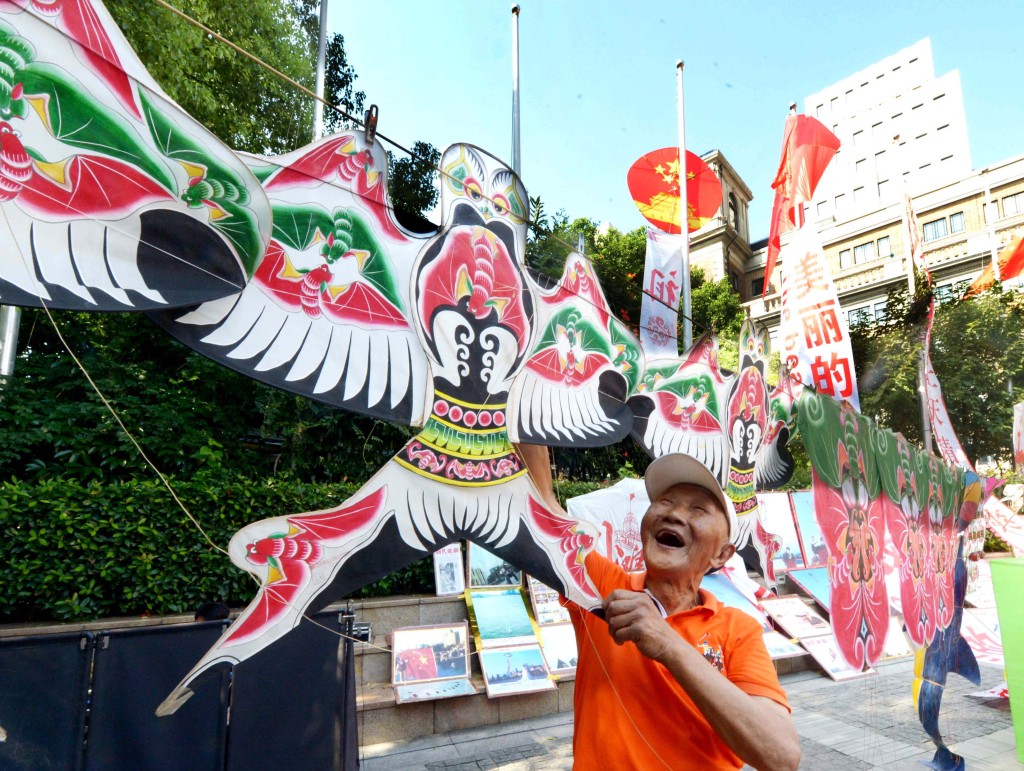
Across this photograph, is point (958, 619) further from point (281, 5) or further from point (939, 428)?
point (281, 5)

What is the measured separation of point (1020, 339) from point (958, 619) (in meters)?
11.1

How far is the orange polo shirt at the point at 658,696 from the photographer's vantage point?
1.29m

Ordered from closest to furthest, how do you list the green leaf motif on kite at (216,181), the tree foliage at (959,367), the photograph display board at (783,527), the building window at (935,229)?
the green leaf motif on kite at (216,181) < the photograph display board at (783,527) < the tree foliage at (959,367) < the building window at (935,229)

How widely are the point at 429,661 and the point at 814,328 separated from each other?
14.2 feet

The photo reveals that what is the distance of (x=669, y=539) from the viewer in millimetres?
1588

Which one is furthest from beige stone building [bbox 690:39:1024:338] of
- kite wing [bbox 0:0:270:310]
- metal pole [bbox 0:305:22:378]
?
kite wing [bbox 0:0:270:310]

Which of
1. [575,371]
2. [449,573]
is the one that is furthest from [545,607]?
[575,371]

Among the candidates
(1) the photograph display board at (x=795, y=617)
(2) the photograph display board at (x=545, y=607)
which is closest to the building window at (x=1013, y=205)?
(1) the photograph display board at (x=795, y=617)

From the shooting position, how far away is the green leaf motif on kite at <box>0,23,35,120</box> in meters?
1.06

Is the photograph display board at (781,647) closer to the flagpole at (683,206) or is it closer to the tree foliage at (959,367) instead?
the flagpole at (683,206)

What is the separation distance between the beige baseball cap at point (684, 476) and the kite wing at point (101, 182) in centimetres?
121

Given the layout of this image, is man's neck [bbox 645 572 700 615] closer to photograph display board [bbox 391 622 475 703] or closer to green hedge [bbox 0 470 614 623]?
photograph display board [bbox 391 622 475 703]

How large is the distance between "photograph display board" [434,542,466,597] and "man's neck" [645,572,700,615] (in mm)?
3851

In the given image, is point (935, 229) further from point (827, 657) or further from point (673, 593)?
point (673, 593)
